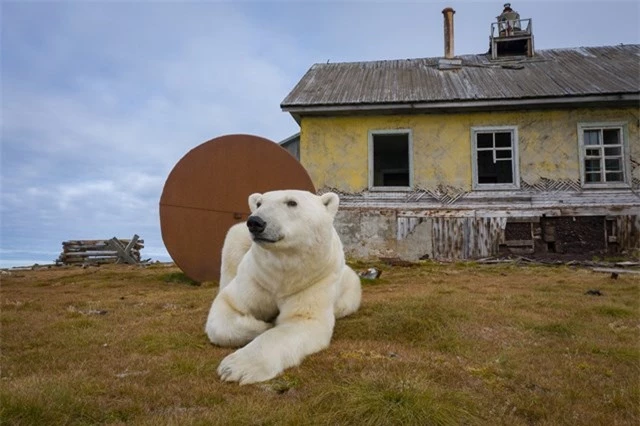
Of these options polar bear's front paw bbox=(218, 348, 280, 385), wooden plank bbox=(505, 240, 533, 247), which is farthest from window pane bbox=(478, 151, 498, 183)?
polar bear's front paw bbox=(218, 348, 280, 385)

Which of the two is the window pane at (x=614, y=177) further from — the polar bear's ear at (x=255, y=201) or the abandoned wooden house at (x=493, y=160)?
the polar bear's ear at (x=255, y=201)

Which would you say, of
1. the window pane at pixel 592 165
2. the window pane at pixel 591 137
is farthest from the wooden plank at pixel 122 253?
the window pane at pixel 591 137

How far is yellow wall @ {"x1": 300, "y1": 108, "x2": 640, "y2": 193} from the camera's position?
12914 millimetres

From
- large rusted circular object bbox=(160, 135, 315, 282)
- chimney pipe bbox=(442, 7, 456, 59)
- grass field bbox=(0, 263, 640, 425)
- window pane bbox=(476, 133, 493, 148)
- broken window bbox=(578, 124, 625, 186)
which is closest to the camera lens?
grass field bbox=(0, 263, 640, 425)

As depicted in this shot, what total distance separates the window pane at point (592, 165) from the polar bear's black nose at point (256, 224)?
1315cm

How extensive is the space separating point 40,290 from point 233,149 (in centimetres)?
410

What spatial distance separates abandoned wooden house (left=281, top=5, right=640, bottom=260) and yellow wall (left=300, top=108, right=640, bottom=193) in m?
0.03

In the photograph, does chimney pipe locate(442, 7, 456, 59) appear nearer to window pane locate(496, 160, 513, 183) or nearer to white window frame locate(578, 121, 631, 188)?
window pane locate(496, 160, 513, 183)

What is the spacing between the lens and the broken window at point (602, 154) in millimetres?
12836

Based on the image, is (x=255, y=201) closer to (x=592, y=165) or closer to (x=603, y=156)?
(x=603, y=156)

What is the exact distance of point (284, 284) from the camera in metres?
3.40

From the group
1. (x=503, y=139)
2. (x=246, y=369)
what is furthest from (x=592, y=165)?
(x=246, y=369)

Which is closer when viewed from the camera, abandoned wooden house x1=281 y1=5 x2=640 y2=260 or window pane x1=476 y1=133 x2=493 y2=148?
abandoned wooden house x1=281 y1=5 x2=640 y2=260

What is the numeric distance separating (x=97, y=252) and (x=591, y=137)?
1716 cm
